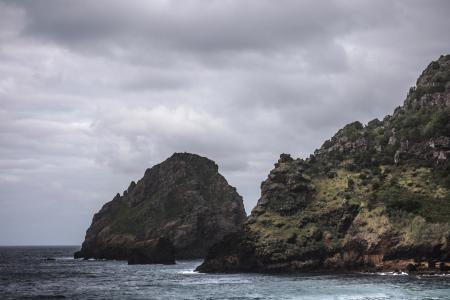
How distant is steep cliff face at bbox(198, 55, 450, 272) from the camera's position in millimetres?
114438

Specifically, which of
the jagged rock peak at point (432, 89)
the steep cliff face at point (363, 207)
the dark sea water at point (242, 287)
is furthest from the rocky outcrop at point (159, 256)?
the jagged rock peak at point (432, 89)

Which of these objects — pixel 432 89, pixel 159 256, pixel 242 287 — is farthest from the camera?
pixel 159 256

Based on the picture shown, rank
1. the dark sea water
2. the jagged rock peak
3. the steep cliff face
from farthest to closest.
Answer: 1. the jagged rock peak
2. the steep cliff face
3. the dark sea water

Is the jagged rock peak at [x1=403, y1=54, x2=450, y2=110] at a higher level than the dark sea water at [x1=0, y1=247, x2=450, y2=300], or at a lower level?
higher

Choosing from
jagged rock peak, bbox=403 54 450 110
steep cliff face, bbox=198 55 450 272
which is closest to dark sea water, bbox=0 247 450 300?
steep cliff face, bbox=198 55 450 272

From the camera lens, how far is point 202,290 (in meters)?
94.4

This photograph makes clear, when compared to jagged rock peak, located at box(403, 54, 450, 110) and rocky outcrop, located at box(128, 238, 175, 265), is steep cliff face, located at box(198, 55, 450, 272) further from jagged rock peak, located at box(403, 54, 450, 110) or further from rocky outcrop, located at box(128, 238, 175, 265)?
rocky outcrop, located at box(128, 238, 175, 265)

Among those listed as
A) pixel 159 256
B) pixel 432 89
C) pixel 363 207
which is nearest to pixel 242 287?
pixel 363 207

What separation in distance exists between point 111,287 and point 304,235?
45.7 meters

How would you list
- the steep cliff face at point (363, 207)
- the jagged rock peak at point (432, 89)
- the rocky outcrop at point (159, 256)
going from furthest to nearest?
the rocky outcrop at point (159, 256), the jagged rock peak at point (432, 89), the steep cliff face at point (363, 207)

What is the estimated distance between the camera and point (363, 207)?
127 meters

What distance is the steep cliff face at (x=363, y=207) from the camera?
375 ft

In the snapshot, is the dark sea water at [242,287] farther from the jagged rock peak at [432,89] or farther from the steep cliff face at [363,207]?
the jagged rock peak at [432,89]

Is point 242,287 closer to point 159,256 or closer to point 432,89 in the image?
point 159,256
